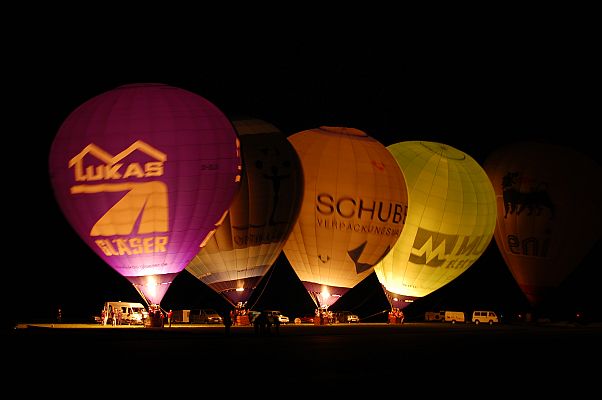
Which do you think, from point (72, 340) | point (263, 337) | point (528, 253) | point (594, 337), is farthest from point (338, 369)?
point (528, 253)

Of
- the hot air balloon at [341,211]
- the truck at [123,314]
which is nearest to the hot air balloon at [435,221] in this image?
the hot air balloon at [341,211]

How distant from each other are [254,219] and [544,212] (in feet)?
45.5

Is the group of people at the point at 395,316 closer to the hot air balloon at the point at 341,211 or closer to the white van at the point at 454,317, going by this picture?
the hot air balloon at the point at 341,211

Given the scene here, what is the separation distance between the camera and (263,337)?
27172mm

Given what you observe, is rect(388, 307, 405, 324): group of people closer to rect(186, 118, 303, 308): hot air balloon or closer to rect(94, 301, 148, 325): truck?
rect(186, 118, 303, 308): hot air balloon

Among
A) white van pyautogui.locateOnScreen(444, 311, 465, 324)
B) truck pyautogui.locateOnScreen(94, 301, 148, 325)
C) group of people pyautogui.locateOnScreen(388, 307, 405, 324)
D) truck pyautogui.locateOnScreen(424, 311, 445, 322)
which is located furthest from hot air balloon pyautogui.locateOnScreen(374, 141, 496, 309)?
truck pyautogui.locateOnScreen(424, 311, 445, 322)

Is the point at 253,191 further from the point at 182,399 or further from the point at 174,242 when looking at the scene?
the point at 182,399

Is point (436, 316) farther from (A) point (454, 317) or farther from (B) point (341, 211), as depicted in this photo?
(B) point (341, 211)

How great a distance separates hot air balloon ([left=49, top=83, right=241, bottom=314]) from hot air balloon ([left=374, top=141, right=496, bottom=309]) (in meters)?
10.2

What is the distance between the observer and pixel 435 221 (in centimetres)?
3862

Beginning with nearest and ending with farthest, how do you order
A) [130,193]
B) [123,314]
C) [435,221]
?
[130,193] → [123,314] → [435,221]

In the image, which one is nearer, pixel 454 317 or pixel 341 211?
pixel 341 211

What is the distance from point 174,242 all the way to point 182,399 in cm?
1673

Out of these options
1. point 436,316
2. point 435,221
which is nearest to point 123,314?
point 435,221
